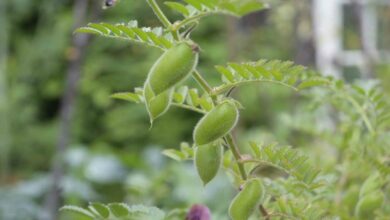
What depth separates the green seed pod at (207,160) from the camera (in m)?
0.65

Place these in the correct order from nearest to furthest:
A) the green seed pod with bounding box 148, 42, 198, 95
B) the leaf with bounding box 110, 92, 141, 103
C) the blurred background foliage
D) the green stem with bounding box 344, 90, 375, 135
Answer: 1. the green seed pod with bounding box 148, 42, 198, 95
2. the leaf with bounding box 110, 92, 141, 103
3. the green stem with bounding box 344, 90, 375, 135
4. the blurred background foliage

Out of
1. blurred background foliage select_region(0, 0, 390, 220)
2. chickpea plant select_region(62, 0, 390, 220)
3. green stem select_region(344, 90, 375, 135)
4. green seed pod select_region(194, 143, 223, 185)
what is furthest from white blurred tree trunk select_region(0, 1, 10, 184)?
green seed pod select_region(194, 143, 223, 185)

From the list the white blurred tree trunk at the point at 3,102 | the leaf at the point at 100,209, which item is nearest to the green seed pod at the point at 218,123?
the leaf at the point at 100,209

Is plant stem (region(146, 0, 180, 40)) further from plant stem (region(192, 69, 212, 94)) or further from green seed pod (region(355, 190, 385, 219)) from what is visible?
green seed pod (region(355, 190, 385, 219))

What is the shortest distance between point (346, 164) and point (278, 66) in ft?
1.18

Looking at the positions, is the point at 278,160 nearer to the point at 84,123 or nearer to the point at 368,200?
the point at 368,200

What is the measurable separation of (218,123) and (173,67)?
55 millimetres

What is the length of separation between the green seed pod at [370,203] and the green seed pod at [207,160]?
205 millimetres

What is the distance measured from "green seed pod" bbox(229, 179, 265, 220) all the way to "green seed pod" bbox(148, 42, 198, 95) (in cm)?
10

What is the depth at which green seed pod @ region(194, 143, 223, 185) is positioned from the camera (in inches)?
25.5

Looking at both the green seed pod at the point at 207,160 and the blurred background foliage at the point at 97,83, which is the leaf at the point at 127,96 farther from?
the blurred background foliage at the point at 97,83

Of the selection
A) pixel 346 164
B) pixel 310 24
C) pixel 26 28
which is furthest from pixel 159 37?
pixel 26 28

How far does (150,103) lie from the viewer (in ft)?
2.12

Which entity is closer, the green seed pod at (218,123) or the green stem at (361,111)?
the green seed pod at (218,123)
